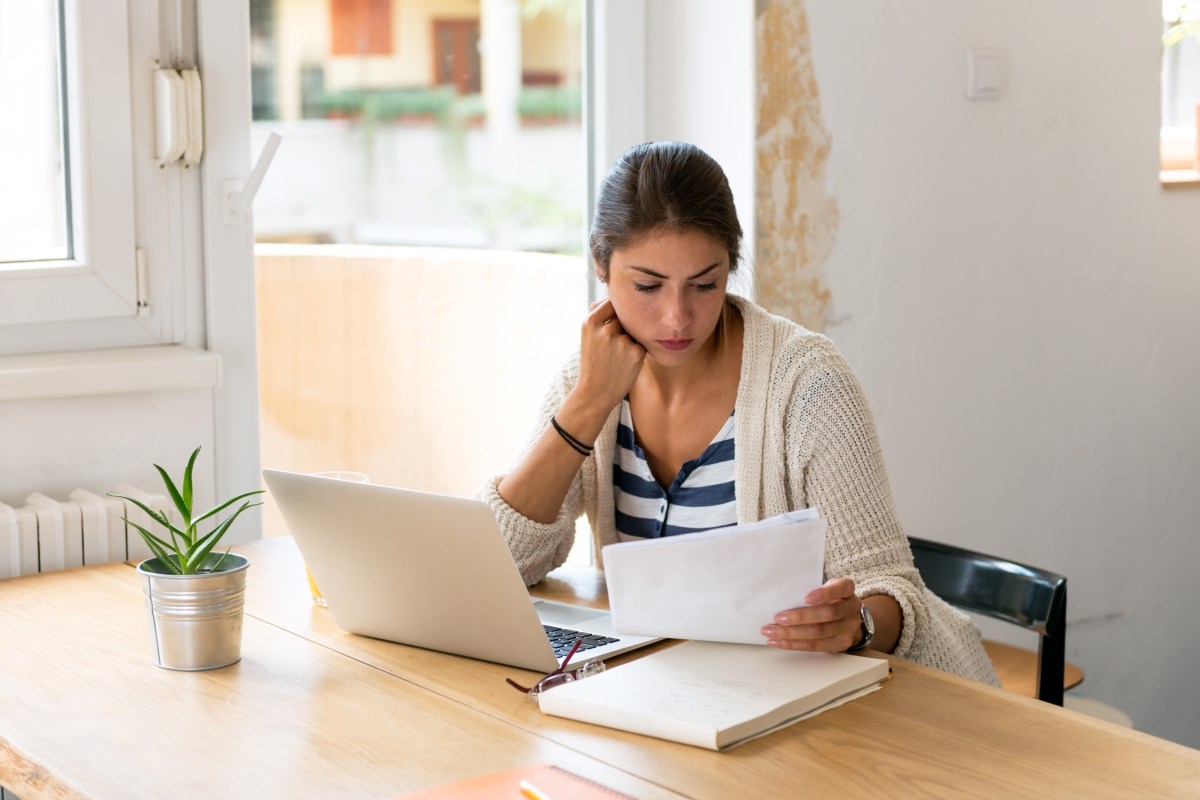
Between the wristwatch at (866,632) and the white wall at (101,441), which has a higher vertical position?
the white wall at (101,441)

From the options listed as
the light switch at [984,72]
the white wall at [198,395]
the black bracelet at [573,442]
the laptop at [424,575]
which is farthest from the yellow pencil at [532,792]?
the light switch at [984,72]

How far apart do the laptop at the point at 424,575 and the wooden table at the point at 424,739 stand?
3 cm

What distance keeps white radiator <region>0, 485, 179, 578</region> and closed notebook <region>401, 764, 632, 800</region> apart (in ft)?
2.84

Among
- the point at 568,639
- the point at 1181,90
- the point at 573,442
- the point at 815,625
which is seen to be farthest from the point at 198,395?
the point at 1181,90

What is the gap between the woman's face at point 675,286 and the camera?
166cm

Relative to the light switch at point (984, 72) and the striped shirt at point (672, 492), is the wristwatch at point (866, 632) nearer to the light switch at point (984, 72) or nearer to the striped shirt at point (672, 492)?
the striped shirt at point (672, 492)

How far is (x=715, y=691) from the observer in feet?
4.02

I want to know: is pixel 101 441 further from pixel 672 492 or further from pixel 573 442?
pixel 672 492

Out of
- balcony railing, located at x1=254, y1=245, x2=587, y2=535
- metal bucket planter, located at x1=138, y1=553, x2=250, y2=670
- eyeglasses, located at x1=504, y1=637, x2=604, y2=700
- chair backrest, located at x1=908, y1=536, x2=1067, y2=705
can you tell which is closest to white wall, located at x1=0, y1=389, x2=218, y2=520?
balcony railing, located at x1=254, y1=245, x2=587, y2=535

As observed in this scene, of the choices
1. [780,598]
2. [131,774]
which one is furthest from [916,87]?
[131,774]

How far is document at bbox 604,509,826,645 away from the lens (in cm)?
126

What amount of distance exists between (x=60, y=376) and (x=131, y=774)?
848 millimetres

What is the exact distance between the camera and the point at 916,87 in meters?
2.47

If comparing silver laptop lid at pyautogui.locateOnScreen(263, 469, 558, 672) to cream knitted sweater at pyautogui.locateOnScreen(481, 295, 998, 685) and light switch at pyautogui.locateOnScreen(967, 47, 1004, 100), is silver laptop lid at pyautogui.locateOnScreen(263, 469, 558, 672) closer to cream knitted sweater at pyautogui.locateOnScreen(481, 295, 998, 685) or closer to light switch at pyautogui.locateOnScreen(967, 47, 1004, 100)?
cream knitted sweater at pyautogui.locateOnScreen(481, 295, 998, 685)
